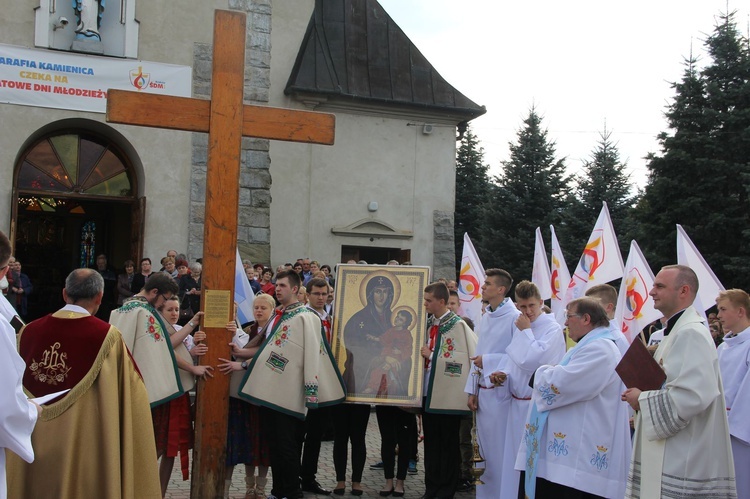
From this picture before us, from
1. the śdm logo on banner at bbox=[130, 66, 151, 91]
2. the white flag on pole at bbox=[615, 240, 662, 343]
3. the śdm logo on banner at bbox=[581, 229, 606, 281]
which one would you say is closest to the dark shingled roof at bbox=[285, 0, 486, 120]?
the śdm logo on banner at bbox=[130, 66, 151, 91]

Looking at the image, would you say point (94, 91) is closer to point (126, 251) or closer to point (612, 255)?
point (126, 251)

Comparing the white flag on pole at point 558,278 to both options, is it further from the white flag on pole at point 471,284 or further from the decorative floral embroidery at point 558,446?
the decorative floral embroidery at point 558,446

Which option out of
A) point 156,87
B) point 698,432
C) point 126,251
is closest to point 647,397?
point 698,432

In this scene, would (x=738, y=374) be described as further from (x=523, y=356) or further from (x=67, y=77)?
(x=67, y=77)

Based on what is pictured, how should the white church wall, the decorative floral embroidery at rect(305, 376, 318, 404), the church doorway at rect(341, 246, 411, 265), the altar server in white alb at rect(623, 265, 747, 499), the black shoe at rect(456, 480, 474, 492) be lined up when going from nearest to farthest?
the altar server in white alb at rect(623, 265, 747, 499), the decorative floral embroidery at rect(305, 376, 318, 404), the black shoe at rect(456, 480, 474, 492), the white church wall, the church doorway at rect(341, 246, 411, 265)

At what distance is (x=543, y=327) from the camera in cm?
683

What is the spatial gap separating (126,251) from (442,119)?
25.6ft

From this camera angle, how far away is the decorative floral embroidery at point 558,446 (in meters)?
5.62

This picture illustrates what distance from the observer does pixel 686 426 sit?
15.8ft

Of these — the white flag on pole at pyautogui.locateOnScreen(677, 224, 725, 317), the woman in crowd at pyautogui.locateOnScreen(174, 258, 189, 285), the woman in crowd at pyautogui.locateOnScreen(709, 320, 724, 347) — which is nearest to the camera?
the white flag on pole at pyautogui.locateOnScreen(677, 224, 725, 317)

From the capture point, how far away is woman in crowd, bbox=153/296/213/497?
662cm

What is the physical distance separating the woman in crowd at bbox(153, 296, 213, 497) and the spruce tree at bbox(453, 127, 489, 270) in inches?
1108

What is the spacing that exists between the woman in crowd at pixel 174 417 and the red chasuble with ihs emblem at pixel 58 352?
5.39 feet

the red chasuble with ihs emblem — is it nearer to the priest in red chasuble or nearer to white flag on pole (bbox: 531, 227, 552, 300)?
the priest in red chasuble
